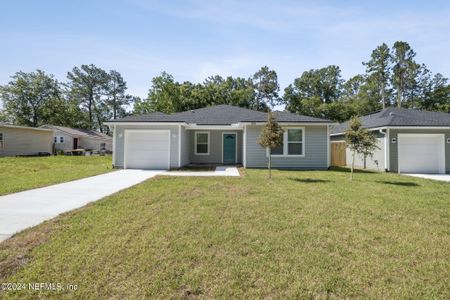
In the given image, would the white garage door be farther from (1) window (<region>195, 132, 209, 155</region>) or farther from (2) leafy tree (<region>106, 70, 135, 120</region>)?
(2) leafy tree (<region>106, 70, 135, 120</region>)

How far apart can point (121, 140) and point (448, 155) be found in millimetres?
17672

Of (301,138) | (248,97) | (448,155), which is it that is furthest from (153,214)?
(248,97)

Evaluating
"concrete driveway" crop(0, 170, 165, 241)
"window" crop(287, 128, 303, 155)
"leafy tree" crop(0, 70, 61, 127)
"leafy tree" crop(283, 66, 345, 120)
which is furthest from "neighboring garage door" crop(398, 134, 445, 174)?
"leafy tree" crop(0, 70, 61, 127)

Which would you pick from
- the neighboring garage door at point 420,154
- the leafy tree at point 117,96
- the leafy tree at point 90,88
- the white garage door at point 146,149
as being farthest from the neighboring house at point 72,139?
the neighboring garage door at point 420,154

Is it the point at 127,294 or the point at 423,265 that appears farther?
the point at 423,265

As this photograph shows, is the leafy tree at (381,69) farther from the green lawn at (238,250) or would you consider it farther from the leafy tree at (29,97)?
the leafy tree at (29,97)

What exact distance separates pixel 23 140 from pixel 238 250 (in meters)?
28.6

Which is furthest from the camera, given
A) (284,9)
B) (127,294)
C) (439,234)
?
(284,9)

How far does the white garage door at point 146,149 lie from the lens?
1341 centimetres

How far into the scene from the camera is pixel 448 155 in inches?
518

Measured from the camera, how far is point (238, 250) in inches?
134

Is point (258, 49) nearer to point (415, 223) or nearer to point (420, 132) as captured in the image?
point (420, 132)

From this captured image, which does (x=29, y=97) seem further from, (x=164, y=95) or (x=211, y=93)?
(x=211, y=93)

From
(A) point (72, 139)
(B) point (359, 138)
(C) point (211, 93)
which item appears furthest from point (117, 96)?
(B) point (359, 138)
